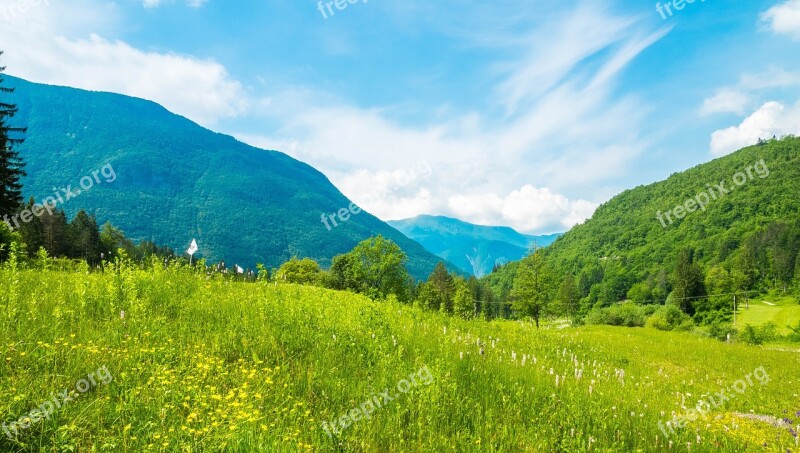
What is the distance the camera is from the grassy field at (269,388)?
3.48m

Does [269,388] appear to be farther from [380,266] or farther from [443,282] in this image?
[443,282]

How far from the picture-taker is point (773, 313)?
10469cm

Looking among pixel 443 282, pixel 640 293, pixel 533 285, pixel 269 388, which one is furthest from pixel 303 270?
pixel 640 293

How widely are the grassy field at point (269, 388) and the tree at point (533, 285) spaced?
36.0 meters

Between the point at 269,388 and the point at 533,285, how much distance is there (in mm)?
41759

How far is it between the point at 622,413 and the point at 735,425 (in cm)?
180

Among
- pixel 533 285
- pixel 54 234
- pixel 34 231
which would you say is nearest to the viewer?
pixel 533 285

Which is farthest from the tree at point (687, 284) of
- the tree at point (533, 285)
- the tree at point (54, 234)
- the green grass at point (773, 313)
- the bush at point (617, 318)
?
the tree at point (54, 234)

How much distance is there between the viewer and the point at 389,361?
216 inches

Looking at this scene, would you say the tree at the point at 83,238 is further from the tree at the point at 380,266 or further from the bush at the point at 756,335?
the bush at the point at 756,335

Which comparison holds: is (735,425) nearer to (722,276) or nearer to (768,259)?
(722,276)

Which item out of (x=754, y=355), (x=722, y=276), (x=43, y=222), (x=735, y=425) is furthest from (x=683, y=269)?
(x=43, y=222)

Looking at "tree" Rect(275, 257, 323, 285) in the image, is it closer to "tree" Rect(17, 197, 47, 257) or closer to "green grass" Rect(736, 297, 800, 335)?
"tree" Rect(17, 197, 47, 257)

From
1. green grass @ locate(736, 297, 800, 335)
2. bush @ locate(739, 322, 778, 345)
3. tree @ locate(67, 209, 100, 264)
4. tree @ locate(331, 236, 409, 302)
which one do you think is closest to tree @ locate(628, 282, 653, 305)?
green grass @ locate(736, 297, 800, 335)
